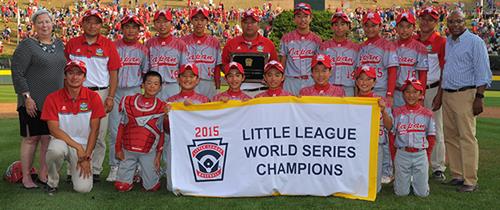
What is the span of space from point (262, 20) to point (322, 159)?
133 feet

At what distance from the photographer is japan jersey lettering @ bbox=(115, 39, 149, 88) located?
726 centimetres

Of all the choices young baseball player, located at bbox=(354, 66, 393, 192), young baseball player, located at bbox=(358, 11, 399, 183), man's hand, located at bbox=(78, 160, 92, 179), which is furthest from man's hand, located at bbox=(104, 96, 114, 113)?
young baseball player, located at bbox=(358, 11, 399, 183)

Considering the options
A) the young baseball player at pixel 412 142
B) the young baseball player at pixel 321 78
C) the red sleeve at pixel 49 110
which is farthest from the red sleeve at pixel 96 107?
the young baseball player at pixel 412 142

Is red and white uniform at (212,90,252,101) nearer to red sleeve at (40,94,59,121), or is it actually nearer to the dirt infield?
red sleeve at (40,94,59,121)

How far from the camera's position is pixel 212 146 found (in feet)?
20.3

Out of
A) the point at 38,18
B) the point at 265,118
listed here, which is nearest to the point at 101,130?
the point at 38,18

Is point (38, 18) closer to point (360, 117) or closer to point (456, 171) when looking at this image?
point (360, 117)

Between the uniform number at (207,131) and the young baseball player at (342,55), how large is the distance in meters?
2.03

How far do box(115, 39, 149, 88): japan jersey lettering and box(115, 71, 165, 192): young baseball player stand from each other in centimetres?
66

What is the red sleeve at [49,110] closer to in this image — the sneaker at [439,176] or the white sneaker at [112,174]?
the white sneaker at [112,174]

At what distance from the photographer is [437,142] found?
298 inches

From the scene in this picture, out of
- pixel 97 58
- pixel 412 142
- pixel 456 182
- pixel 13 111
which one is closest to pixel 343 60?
pixel 412 142

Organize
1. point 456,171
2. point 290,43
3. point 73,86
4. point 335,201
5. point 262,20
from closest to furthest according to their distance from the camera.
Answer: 1. point 335,201
2. point 73,86
3. point 456,171
4. point 290,43
5. point 262,20

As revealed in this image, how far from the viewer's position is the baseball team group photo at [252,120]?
604 cm
